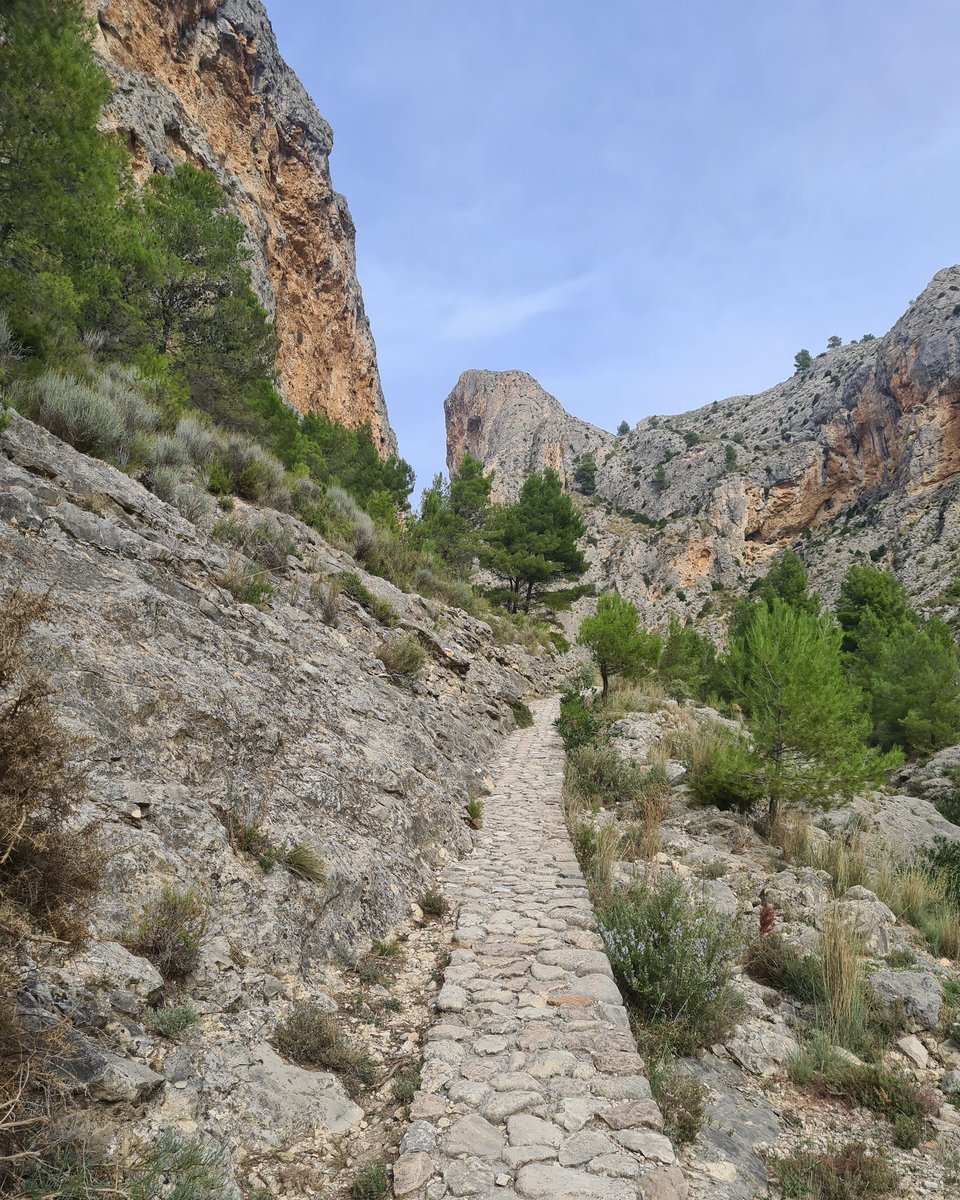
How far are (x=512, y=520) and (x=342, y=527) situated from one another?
21.0 metres

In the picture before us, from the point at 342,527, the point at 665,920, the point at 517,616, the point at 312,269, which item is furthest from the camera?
the point at 312,269

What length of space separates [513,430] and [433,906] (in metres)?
92.0

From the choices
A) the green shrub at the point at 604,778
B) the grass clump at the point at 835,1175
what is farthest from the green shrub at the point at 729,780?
the grass clump at the point at 835,1175

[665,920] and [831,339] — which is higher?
[831,339]

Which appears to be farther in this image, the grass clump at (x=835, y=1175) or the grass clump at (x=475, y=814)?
the grass clump at (x=475, y=814)

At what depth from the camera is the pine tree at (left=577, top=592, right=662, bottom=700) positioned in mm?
19530

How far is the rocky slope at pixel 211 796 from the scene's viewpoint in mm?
2637

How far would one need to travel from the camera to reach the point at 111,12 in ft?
98.6

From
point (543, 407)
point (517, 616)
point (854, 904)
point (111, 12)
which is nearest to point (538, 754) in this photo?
point (854, 904)

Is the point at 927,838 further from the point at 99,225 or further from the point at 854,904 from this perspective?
the point at 99,225

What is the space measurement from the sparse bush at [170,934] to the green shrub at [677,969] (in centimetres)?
282

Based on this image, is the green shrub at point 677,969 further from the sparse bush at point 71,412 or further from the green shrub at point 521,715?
the green shrub at point 521,715

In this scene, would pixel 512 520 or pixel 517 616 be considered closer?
pixel 517 616

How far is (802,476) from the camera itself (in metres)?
64.2
